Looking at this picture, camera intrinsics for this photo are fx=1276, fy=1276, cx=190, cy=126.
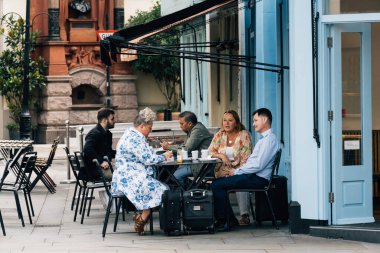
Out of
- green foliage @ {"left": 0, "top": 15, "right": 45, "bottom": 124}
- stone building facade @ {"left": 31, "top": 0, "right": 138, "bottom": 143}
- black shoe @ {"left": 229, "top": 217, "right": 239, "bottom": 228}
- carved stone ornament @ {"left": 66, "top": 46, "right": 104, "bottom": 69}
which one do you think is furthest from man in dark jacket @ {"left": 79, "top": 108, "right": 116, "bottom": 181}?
carved stone ornament @ {"left": 66, "top": 46, "right": 104, "bottom": 69}

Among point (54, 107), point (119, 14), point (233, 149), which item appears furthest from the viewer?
point (119, 14)

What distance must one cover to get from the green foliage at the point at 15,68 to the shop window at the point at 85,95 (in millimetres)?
1958

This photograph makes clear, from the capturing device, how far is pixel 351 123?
47.6 ft

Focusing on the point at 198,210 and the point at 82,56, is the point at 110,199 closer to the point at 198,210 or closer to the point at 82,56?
the point at 198,210

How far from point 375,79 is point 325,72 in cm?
396

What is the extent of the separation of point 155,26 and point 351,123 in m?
3.53

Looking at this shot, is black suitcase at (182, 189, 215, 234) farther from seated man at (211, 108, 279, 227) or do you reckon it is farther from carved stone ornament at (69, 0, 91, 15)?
carved stone ornament at (69, 0, 91, 15)

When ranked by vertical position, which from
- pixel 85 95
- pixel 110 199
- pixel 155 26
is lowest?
pixel 110 199

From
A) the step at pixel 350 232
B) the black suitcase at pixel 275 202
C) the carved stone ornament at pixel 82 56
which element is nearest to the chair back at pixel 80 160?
the black suitcase at pixel 275 202

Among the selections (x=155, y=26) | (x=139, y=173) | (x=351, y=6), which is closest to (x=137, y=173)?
(x=139, y=173)

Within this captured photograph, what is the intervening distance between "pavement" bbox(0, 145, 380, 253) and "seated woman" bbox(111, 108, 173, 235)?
15.5 inches

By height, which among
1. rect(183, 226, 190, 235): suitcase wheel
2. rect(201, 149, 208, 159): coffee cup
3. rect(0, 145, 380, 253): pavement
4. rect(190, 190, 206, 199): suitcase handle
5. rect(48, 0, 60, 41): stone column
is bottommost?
rect(0, 145, 380, 253): pavement

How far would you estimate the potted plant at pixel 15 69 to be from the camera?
39750mm

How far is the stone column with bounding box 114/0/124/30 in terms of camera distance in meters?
42.4
